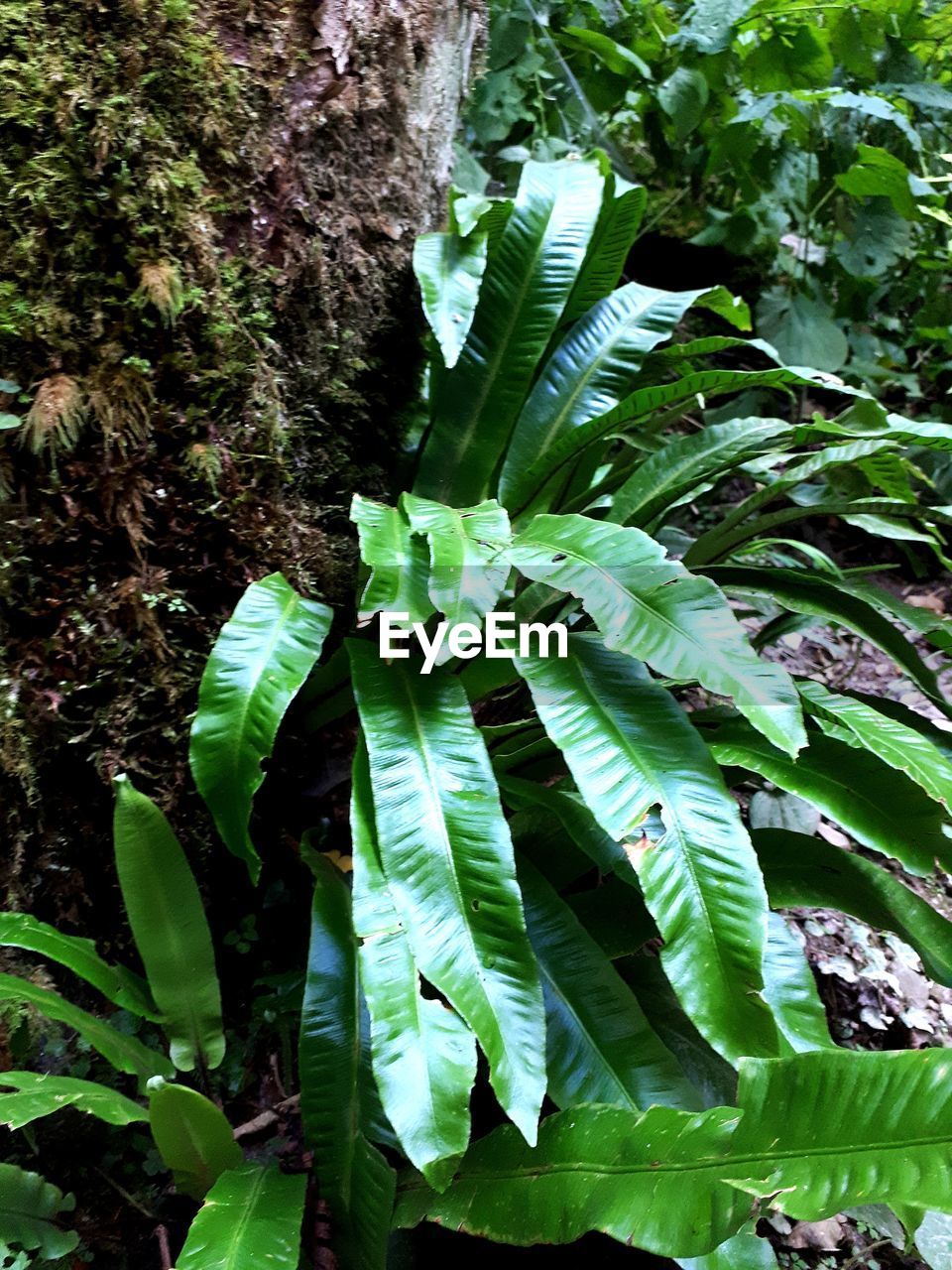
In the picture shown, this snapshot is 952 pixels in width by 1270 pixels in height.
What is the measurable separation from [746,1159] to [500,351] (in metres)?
1.29

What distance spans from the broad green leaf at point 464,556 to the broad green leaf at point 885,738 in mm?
499

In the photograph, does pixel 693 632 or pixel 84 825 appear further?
pixel 84 825

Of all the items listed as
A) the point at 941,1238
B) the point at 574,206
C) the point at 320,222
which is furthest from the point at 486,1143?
the point at 574,206

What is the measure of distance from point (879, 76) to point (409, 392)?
1862 mm

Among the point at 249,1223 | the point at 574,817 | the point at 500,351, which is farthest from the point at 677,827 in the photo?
the point at 500,351

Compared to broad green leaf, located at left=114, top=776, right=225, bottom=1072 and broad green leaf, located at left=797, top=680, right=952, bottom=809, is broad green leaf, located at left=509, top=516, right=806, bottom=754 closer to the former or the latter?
broad green leaf, located at left=797, top=680, right=952, bottom=809

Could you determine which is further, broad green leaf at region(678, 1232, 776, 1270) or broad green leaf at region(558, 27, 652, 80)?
broad green leaf at region(558, 27, 652, 80)

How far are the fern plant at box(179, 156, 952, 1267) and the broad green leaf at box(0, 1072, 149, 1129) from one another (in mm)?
208

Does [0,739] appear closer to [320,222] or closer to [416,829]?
[416,829]

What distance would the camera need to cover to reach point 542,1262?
109 cm

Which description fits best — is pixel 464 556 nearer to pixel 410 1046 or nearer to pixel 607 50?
pixel 410 1046

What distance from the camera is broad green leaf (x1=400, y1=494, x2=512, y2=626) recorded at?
959 millimetres

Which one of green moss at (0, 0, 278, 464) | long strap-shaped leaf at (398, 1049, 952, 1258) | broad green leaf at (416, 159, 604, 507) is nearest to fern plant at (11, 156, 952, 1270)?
long strap-shaped leaf at (398, 1049, 952, 1258)

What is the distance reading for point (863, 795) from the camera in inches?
41.4
